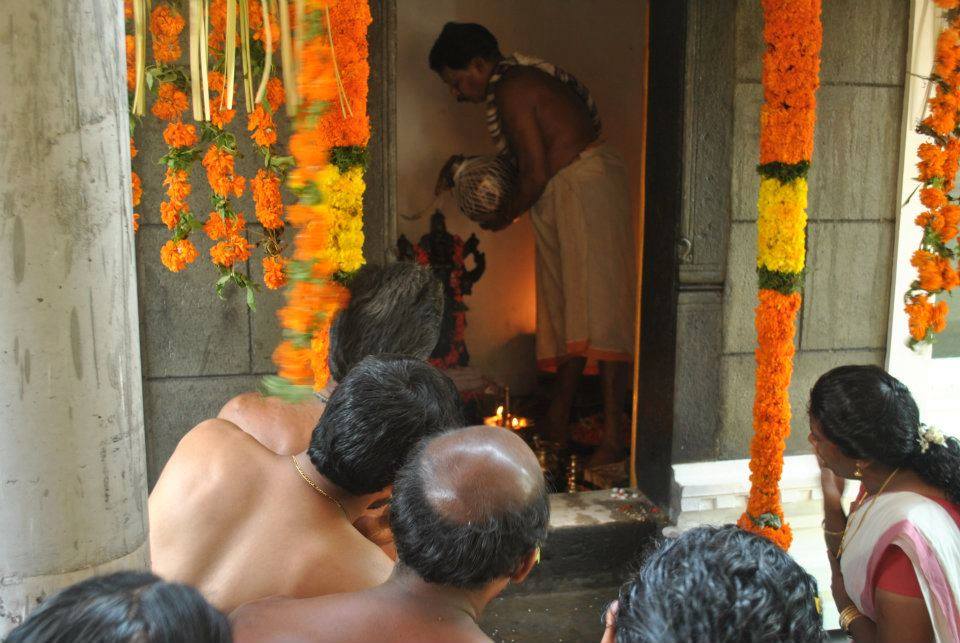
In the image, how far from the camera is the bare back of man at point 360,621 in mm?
1601

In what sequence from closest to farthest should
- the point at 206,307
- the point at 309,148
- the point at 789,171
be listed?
the point at 309,148, the point at 789,171, the point at 206,307

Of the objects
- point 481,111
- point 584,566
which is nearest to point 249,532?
point 584,566

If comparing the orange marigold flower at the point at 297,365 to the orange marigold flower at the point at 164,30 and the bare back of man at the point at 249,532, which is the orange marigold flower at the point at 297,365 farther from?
the orange marigold flower at the point at 164,30

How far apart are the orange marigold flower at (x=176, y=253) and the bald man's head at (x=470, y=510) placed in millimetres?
2424

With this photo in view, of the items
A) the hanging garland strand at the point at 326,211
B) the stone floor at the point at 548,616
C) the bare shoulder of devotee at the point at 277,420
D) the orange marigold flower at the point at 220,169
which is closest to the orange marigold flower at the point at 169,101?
the orange marigold flower at the point at 220,169

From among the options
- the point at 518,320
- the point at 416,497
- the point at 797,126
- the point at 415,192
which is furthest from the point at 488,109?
the point at 416,497

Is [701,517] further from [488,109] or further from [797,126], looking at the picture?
[488,109]

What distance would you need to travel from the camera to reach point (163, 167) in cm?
394

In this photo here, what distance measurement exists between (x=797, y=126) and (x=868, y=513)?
1.93 m

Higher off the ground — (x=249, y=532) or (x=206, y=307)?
(x=206, y=307)

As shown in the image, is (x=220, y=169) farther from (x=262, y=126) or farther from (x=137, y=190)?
(x=137, y=190)

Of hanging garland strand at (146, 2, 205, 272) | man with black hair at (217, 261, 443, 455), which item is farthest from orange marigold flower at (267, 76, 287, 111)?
man with black hair at (217, 261, 443, 455)

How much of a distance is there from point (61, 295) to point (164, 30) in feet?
7.65

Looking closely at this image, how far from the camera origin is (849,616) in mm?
2814
